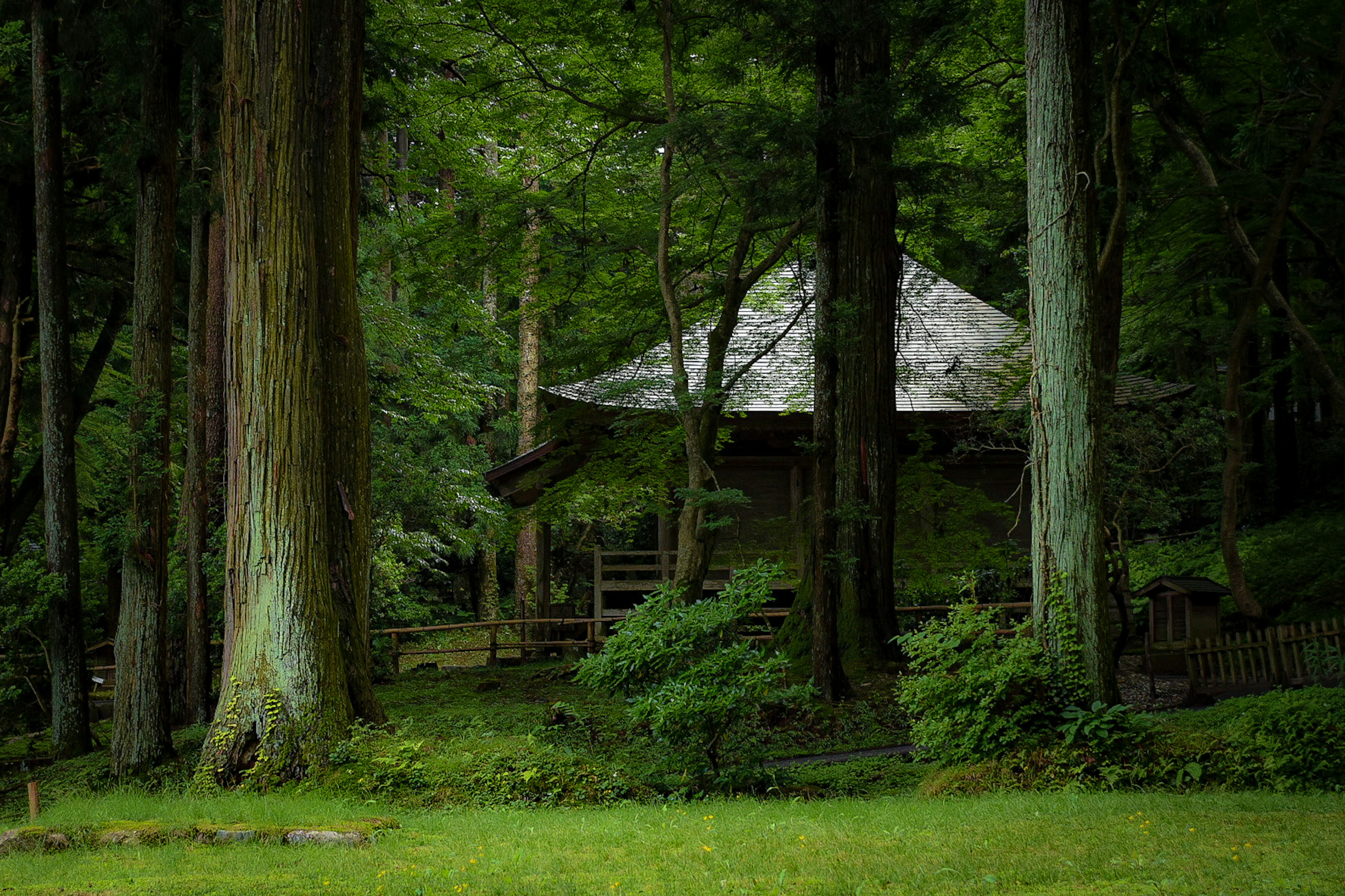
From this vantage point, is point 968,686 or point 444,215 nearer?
point 968,686

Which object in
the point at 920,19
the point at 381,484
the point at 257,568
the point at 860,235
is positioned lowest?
the point at 257,568

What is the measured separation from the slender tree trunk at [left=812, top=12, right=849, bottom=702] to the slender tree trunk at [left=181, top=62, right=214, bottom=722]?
7380 mm

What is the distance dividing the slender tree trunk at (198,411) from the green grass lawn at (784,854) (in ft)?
20.1

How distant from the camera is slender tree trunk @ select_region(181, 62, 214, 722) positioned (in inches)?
495

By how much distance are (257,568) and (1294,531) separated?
1977cm

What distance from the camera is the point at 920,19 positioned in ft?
44.2

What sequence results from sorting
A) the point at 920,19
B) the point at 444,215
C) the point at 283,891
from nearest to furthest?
the point at 283,891, the point at 920,19, the point at 444,215

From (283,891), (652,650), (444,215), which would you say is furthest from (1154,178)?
(283,891)

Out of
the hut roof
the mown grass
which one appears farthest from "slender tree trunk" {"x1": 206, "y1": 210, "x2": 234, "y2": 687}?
the hut roof

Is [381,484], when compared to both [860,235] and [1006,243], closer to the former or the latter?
[860,235]

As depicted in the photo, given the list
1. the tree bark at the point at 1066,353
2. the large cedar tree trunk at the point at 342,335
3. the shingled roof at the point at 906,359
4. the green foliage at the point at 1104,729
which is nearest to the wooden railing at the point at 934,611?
the shingled roof at the point at 906,359

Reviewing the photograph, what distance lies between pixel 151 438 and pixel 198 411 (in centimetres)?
108

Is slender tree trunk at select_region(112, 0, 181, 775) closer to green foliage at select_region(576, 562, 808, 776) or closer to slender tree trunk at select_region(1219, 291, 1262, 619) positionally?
green foliage at select_region(576, 562, 808, 776)

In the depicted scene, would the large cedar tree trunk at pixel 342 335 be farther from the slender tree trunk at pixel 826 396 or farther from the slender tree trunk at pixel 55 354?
the slender tree trunk at pixel 826 396
